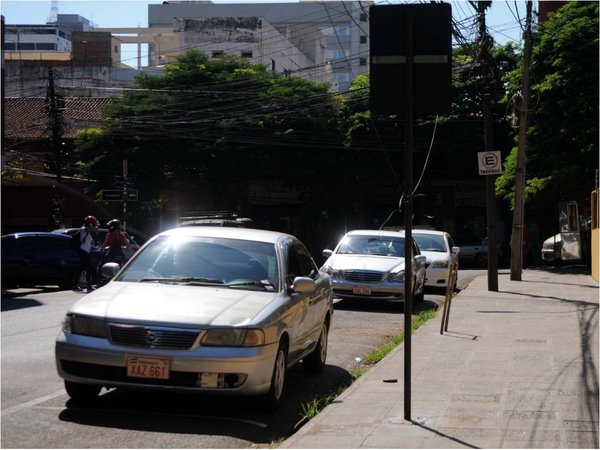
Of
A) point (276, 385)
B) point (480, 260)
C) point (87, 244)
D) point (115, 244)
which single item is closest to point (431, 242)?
point (115, 244)

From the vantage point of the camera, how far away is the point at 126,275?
873cm

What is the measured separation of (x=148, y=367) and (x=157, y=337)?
0.79ft

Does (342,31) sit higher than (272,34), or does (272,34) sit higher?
(342,31)

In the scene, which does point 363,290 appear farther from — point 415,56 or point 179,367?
point 179,367

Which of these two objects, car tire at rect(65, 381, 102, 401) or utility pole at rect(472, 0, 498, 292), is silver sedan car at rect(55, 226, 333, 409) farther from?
utility pole at rect(472, 0, 498, 292)

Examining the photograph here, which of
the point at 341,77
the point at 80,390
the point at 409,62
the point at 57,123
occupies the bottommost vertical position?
the point at 80,390

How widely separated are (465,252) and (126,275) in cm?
3613

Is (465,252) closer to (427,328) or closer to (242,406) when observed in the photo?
(427,328)

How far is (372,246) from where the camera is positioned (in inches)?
774

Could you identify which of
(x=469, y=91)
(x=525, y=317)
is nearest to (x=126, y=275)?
(x=525, y=317)

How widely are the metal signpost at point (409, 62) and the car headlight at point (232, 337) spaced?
3.99ft

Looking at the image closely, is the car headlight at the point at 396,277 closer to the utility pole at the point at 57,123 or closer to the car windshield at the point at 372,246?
the car windshield at the point at 372,246

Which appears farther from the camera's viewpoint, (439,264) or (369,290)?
(439,264)

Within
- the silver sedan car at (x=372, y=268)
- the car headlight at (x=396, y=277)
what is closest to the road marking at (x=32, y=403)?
the silver sedan car at (x=372, y=268)
